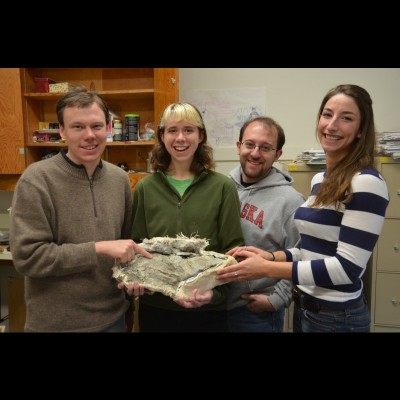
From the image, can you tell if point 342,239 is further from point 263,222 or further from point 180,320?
point 180,320

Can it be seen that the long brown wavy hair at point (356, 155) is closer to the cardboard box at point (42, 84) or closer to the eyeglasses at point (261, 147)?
the eyeglasses at point (261, 147)

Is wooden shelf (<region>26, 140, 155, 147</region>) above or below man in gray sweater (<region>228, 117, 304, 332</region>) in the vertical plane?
above

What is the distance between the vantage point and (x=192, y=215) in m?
1.37

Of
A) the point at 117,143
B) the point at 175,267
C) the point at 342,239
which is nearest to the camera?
the point at 342,239

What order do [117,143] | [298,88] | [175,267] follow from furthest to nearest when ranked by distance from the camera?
[298,88] → [117,143] → [175,267]

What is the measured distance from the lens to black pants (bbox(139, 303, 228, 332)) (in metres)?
1.40

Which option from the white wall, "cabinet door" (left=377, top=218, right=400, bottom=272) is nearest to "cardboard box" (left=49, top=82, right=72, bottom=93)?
the white wall

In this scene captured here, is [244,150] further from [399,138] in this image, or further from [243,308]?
[399,138]

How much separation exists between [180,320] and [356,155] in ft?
3.07

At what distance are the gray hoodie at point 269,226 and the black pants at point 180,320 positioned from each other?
104 millimetres

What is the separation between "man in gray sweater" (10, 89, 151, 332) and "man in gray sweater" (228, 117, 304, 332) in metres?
0.53

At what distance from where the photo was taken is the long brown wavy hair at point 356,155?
1.16 meters

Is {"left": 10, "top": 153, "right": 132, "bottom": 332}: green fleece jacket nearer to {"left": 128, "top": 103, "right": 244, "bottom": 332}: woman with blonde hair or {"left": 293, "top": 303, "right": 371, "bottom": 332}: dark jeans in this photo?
{"left": 128, "top": 103, "right": 244, "bottom": 332}: woman with blonde hair

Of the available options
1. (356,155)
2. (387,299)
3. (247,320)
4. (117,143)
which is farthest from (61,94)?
(387,299)
